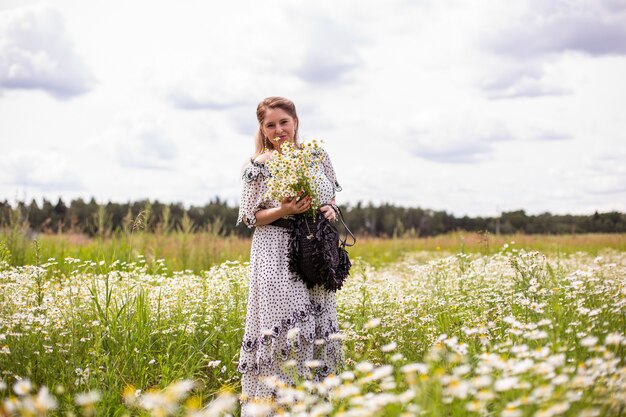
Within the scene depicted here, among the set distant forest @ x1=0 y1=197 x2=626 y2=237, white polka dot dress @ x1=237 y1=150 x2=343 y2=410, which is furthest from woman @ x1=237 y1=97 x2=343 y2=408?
distant forest @ x1=0 y1=197 x2=626 y2=237

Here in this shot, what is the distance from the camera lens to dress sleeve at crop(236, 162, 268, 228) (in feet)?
14.7

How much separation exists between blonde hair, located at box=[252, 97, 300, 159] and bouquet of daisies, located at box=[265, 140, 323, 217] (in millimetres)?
516

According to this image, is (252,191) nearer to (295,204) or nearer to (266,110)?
(295,204)

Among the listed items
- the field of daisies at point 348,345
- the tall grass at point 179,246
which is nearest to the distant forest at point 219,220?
the tall grass at point 179,246

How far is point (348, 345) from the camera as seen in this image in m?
5.66

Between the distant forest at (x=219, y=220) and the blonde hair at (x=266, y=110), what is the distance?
1152 mm

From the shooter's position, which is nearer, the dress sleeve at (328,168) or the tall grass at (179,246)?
the dress sleeve at (328,168)

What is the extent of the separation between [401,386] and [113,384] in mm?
2346

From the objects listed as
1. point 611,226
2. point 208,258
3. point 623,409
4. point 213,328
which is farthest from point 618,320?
point 611,226

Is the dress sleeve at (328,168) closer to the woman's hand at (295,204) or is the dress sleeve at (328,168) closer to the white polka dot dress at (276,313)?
the white polka dot dress at (276,313)

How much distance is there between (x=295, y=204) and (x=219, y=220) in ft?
33.9

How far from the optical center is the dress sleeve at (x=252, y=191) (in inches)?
177

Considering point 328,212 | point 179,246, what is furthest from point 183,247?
point 328,212

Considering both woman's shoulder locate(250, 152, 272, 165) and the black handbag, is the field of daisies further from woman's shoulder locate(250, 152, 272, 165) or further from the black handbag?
woman's shoulder locate(250, 152, 272, 165)
